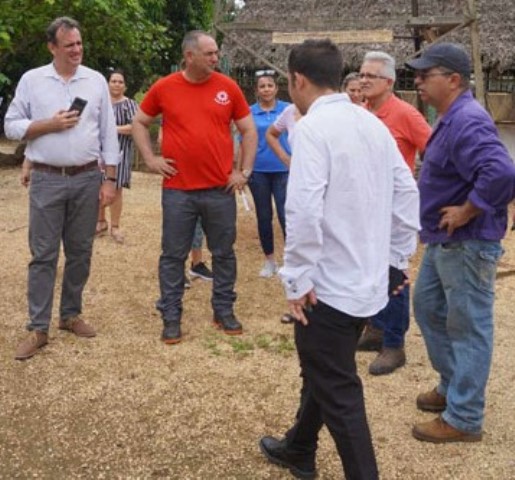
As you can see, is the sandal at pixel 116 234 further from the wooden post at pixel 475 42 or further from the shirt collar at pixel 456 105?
the shirt collar at pixel 456 105

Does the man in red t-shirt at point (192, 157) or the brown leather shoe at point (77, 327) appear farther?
the brown leather shoe at point (77, 327)

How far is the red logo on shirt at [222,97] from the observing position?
177 inches

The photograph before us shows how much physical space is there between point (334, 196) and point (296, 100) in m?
0.43

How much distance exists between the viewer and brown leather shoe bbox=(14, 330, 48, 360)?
4328mm

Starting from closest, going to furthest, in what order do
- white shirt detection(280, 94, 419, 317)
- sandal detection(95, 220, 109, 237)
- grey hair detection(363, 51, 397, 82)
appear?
white shirt detection(280, 94, 419, 317)
grey hair detection(363, 51, 397, 82)
sandal detection(95, 220, 109, 237)

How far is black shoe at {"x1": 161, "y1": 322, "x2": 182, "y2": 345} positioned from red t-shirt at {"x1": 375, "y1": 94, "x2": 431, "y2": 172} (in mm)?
1923

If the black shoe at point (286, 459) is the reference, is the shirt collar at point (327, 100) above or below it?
above

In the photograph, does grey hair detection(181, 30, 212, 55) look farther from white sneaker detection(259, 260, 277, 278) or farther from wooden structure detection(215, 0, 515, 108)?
wooden structure detection(215, 0, 515, 108)

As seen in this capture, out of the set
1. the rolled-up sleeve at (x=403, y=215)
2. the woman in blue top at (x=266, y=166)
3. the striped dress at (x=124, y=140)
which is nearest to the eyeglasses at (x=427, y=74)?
the rolled-up sleeve at (x=403, y=215)

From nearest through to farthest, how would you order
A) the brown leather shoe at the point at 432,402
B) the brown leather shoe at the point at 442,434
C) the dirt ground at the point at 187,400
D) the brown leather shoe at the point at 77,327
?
the dirt ground at the point at 187,400
the brown leather shoe at the point at 442,434
the brown leather shoe at the point at 432,402
the brown leather shoe at the point at 77,327

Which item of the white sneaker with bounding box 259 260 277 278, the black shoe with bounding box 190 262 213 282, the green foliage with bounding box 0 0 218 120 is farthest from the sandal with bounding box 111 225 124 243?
the green foliage with bounding box 0 0 218 120

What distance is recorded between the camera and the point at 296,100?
8.59ft

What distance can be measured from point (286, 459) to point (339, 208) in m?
1.31

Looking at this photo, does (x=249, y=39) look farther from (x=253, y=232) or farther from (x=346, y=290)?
(x=346, y=290)
